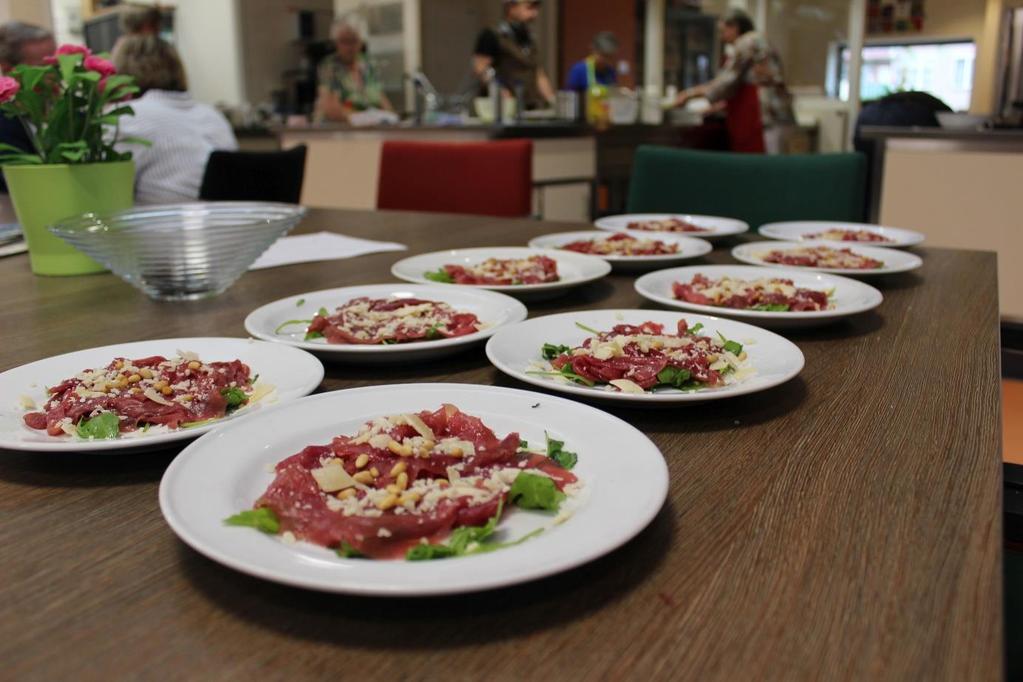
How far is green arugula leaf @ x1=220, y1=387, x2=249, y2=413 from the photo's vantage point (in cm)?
73

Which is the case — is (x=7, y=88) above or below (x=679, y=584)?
above

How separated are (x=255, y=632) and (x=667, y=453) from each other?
14.2 inches

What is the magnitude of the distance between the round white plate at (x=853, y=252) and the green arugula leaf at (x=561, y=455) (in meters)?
0.82

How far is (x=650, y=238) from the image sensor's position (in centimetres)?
A: 163

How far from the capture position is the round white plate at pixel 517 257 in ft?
3.88

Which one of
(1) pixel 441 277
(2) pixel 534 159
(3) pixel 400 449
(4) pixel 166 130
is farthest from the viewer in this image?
(2) pixel 534 159

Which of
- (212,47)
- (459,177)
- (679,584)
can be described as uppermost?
(212,47)

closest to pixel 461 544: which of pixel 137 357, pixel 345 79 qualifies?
pixel 137 357

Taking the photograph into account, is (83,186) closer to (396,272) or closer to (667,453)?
(396,272)

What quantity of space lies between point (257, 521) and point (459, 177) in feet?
6.91

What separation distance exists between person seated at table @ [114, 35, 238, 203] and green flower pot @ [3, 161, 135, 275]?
3.75 feet

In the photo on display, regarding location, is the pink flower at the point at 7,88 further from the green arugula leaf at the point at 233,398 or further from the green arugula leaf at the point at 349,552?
the green arugula leaf at the point at 349,552

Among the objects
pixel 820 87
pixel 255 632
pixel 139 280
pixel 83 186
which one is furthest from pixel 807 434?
pixel 820 87

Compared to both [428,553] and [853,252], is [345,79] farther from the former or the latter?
[428,553]
